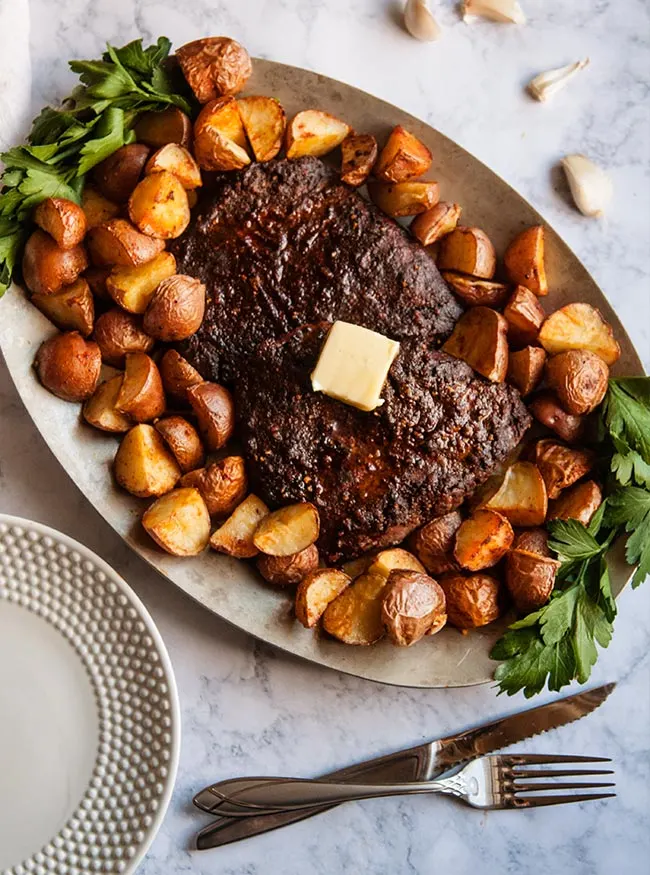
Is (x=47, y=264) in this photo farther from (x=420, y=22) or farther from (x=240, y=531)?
(x=420, y=22)

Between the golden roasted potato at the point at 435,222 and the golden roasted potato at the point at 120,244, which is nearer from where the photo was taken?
the golden roasted potato at the point at 120,244

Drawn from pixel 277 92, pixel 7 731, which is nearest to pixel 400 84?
pixel 277 92

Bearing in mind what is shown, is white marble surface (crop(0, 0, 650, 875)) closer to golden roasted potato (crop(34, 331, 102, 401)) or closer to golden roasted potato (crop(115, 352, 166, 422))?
golden roasted potato (crop(34, 331, 102, 401))

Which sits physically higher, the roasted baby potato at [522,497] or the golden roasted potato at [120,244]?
the golden roasted potato at [120,244]

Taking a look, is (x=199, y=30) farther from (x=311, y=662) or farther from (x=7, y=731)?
(x=7, y=731)

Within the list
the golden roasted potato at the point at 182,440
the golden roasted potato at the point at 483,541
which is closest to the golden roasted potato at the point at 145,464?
the golden roasted potato at the point at 182,440

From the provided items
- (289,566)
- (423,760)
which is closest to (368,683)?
(423,760)

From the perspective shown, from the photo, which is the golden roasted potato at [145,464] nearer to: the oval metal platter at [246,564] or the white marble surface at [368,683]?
the oval metal platter at [246,564]
